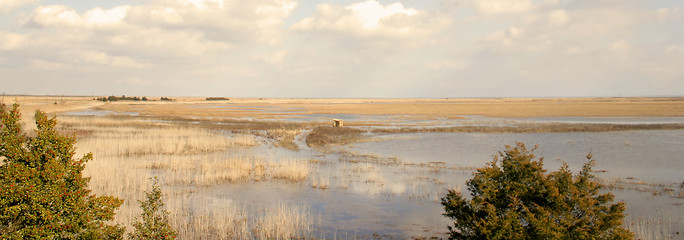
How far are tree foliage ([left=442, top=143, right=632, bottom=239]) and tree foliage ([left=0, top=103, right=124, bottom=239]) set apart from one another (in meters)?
5.92

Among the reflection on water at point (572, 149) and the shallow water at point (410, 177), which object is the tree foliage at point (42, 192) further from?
the reflection on water at point (572, 149)

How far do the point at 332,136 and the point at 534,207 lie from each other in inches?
1143

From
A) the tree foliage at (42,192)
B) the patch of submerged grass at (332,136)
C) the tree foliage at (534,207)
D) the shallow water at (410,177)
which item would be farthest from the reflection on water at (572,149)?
the tree foliage at (42,192)

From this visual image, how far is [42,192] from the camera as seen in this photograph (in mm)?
5348

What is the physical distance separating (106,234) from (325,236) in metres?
5.68

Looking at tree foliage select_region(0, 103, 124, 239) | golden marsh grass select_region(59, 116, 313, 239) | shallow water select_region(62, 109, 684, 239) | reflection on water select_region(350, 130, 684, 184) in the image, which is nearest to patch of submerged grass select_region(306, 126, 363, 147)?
shallow water select_region(62, 109, 684, 239)

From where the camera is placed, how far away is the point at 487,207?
7.21 m

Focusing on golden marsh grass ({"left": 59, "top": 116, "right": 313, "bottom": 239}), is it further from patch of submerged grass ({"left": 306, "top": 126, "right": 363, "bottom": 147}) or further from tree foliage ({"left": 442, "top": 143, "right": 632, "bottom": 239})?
tree foliage ({"left": 442, "top": 143, "right": 632, "bottom": 239})

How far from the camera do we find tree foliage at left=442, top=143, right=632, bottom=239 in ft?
22.2

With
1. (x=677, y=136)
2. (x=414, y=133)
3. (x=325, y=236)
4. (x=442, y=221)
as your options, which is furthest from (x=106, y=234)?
(x=677, y=136)

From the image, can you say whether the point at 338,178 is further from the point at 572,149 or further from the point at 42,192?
the point at 572,149

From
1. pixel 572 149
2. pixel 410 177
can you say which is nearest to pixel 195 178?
pixel 410 177

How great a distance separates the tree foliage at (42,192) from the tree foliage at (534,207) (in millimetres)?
5924

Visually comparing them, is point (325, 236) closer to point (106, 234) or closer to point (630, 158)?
point (106, 234)
